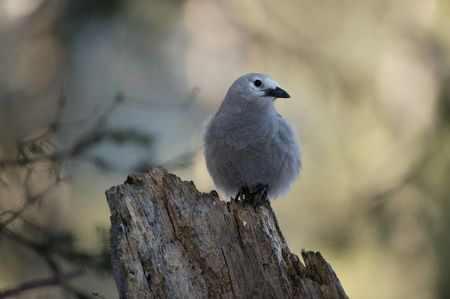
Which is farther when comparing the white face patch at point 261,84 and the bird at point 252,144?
the white face patch at point 261,84

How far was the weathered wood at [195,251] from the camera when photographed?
3.40m

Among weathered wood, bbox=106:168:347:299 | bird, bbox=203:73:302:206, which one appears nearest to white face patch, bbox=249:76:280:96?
bird, bbox=203:73:302:206

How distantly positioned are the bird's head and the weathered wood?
1712 mm

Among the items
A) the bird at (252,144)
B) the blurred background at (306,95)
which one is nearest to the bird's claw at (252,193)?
the bird at (252,144)

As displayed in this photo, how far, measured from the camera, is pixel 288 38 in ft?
28.5

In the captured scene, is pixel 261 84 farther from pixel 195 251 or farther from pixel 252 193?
pixel 195 251

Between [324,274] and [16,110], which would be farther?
[16,110]

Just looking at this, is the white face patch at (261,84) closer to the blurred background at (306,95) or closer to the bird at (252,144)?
the bird at (252,144)

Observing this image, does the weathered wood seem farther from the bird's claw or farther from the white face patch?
the white face patch

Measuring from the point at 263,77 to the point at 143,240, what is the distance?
2.32 metres

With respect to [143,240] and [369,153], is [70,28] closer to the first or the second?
[369,153]

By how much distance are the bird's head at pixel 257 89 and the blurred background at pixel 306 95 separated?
1.86 feet

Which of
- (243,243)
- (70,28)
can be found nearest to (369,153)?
(70,28)

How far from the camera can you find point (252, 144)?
17.3 feet
